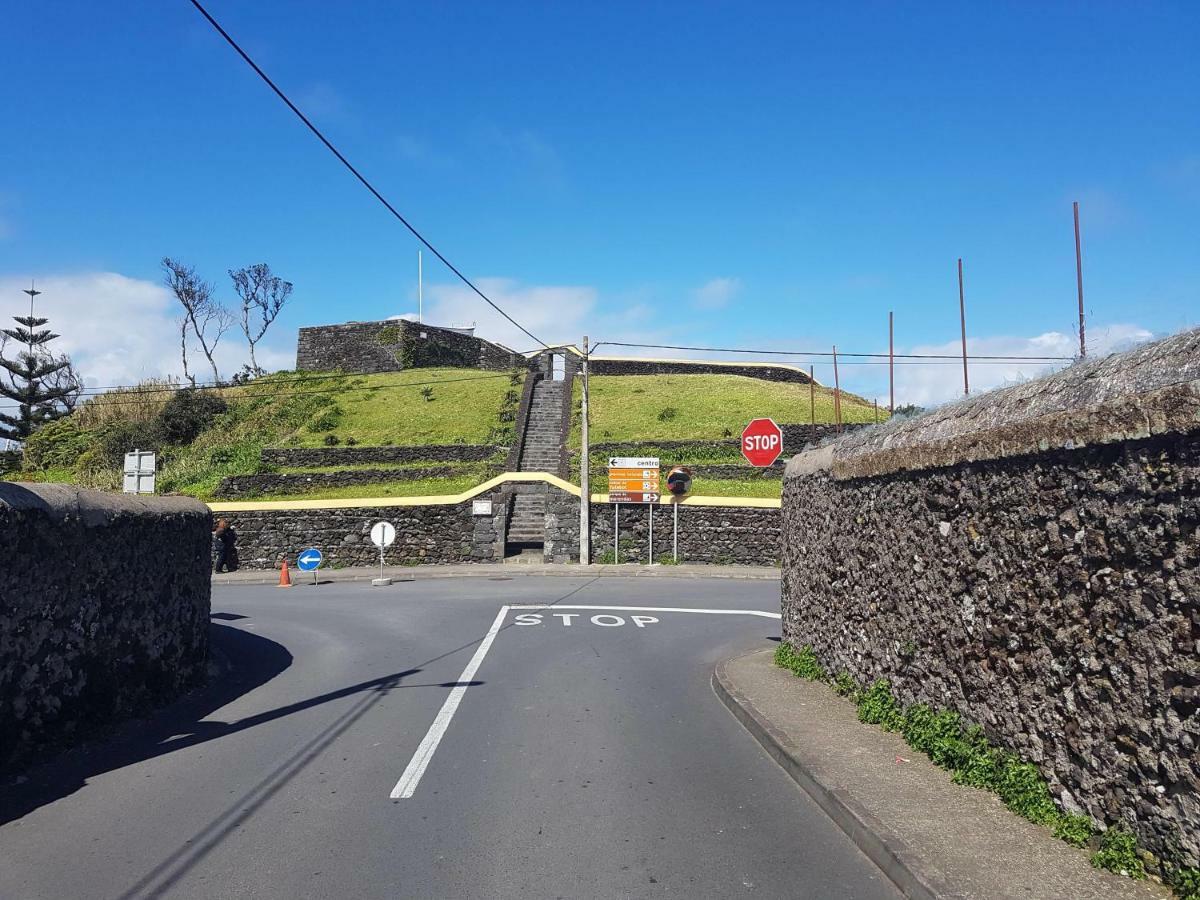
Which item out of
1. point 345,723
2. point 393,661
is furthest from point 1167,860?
point 393,661

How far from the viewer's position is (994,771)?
6.05 meters

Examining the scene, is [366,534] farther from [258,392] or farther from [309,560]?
[258,392]

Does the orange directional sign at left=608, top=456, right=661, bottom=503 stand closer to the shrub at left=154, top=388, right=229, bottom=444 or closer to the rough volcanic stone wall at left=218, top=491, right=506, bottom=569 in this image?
the rough volcanic stone wall at left=218, top=491, right=506, bottom=569

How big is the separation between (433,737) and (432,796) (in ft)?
5.67

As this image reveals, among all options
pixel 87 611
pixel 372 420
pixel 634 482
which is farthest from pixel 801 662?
pixel 372 420

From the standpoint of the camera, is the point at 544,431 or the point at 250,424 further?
the point at 250,424

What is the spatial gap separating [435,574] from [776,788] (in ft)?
66.0

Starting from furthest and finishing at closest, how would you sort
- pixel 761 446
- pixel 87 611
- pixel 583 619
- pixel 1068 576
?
pixel 761 446 → pixel 583 619 → pixel 87 611 → pixel 1068 576

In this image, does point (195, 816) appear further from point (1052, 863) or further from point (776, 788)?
point (1052, 863)

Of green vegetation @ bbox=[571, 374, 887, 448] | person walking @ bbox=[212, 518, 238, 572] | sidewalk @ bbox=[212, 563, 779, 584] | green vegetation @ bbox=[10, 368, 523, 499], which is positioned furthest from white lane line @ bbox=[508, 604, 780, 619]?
green vegetation @ bbox=[571, 374, 887, 448]

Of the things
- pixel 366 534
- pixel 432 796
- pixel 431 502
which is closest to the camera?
pixel 432 796

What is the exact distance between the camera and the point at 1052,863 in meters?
4.79

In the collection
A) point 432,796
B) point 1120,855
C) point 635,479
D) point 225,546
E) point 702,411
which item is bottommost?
point 432,796

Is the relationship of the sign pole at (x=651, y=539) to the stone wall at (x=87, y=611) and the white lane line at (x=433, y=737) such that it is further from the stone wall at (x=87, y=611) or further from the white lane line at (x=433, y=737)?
the stone wall at (x=87, y=611)
